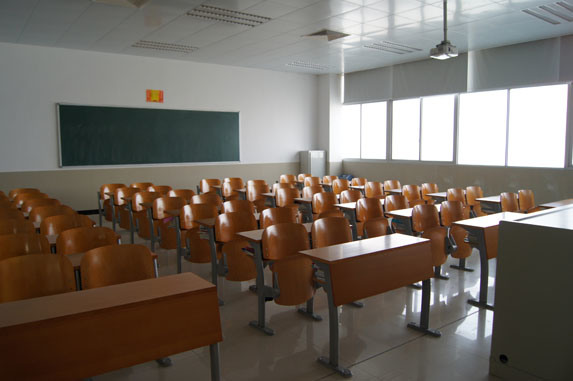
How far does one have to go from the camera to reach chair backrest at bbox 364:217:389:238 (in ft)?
13.9

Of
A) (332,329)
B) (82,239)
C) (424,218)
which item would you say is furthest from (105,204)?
(332,329)

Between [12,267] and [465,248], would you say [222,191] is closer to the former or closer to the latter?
[465,248]

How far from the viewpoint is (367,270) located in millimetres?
2922

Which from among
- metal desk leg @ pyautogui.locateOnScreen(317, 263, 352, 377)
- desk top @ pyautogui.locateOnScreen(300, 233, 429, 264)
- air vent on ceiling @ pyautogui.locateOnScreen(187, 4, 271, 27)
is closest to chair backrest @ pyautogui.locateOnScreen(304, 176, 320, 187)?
air vent on ceiling @ pyautogui.locateOnScreen(187, 4, 271, 27)

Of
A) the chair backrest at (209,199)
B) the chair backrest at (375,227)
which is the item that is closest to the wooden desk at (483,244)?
the chair backrest at (375,227)

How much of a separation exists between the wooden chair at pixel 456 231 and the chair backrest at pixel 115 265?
9.79ft

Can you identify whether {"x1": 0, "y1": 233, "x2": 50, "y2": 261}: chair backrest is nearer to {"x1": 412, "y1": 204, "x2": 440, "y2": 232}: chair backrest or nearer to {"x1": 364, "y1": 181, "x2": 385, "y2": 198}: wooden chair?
{"x1": 412, "y1": 204, "x2": 440, "y2": 232}: chair backrest

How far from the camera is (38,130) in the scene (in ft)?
26.6

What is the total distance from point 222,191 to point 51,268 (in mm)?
5407

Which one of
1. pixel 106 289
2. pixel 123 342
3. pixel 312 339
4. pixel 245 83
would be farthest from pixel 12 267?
pixel 245 83

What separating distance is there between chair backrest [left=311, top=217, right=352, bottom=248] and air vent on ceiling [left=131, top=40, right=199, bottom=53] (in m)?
5.84

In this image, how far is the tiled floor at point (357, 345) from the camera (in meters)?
2.72

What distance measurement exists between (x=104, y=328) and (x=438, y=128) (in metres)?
9.23

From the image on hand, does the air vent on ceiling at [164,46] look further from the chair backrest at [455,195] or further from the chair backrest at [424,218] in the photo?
the chair backrest at [424,218]
